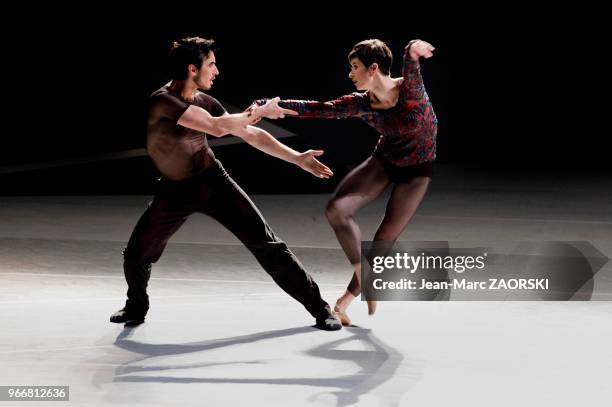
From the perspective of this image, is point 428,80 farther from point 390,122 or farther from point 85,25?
point 390,122

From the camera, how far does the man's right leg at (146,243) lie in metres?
7.37

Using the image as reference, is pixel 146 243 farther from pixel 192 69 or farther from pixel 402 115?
pixel 402 115

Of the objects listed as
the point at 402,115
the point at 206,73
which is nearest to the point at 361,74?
the point at 402,115

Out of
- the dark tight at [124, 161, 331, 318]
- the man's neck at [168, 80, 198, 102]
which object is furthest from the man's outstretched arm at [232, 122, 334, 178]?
the man's neck at [168, 80, 198, 102]

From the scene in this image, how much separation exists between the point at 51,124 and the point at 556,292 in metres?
8.68

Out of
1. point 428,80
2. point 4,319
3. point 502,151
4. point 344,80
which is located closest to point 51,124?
point 344,80

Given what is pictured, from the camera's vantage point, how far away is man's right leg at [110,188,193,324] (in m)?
7.37

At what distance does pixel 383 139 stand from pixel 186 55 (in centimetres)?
132

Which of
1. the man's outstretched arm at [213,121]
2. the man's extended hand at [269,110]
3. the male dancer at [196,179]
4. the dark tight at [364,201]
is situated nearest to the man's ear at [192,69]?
the male dancer at [196,179]

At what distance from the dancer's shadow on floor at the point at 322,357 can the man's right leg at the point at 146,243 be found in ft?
0.74

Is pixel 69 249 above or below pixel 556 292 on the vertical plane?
below

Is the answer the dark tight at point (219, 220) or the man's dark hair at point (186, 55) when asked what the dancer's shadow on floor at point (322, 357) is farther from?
the man's dark hair at point (186, 55)

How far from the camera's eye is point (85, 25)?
15945mm

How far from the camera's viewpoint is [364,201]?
7.71 metres
